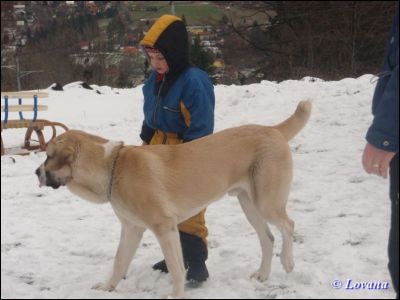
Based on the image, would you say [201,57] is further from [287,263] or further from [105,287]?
[105,287]

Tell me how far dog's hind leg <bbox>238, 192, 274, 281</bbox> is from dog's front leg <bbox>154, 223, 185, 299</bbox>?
0.71 metres

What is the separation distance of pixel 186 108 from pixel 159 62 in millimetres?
419

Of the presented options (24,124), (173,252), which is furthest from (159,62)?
(24,124)

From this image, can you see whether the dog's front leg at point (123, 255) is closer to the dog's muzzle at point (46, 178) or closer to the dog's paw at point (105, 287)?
the dog's paw at point (105, 287)

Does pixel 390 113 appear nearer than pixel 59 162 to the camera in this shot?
Yes

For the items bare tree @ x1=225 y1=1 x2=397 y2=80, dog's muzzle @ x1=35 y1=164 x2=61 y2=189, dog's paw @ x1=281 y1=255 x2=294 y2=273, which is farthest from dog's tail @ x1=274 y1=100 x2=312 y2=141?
bare tree @ x1=225 y1=1 x2=397 y2=80

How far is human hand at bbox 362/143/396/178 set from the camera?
245 cm

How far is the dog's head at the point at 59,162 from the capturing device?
3.30m

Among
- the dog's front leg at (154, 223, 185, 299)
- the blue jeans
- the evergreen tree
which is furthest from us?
the evergreen tree

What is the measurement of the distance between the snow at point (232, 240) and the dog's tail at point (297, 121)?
109 cm

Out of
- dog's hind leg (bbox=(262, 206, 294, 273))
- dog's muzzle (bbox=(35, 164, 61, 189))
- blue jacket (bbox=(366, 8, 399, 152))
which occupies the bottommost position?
dog's hind leg (bbox=(262, 206, 294, 273))

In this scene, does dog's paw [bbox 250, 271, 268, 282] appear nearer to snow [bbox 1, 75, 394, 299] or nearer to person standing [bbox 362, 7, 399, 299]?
snow [bbox 1, 75, 394, 299]

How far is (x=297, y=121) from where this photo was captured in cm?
394

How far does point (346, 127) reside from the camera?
8875mm
